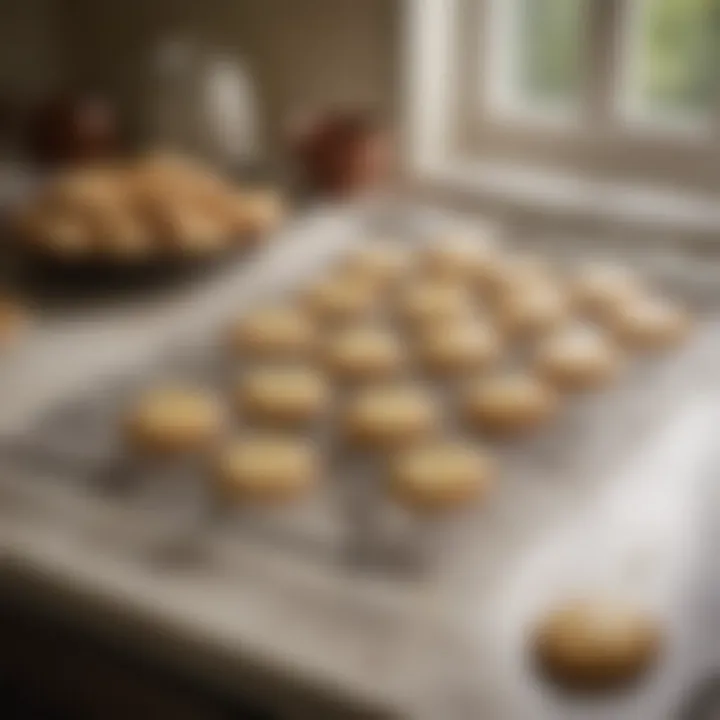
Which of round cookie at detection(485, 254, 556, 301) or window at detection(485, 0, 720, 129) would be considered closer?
round cookie at detection(485, 254, 556, 301)

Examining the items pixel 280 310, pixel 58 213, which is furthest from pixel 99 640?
pixel 58 213

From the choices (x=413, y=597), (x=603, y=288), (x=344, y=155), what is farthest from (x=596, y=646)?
(x=344, y=155)

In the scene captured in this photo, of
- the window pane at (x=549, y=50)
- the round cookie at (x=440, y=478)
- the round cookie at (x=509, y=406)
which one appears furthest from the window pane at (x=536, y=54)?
the round cookie at (x=440, y=478)

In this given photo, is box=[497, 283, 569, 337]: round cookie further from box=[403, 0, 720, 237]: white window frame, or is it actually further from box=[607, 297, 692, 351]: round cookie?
box=[403, 0, 720, 237]: white window frame

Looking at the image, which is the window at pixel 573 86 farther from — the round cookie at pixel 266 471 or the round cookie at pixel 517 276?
the round cookie at pixel 266 471

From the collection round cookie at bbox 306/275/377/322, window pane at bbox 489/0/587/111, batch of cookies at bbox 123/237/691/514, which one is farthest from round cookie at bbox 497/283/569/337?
window pane at bbox 489/0/587/111

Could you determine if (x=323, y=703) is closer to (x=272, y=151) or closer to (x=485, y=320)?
(x=485, y=320)
